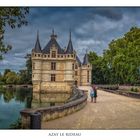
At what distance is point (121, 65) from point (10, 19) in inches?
351

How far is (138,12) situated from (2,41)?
7.75 feet

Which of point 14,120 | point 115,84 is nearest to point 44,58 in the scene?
point 115,84

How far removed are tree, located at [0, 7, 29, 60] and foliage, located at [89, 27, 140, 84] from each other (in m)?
3.81

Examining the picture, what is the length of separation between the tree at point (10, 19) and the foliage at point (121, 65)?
3.81 m

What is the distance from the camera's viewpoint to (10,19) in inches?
225

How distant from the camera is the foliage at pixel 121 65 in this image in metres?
9.95

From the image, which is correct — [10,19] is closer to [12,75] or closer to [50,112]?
[50,112]

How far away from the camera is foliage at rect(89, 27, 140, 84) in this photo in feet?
32.7

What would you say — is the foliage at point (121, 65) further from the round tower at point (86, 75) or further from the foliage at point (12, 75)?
the foliage at point (12, 75)
